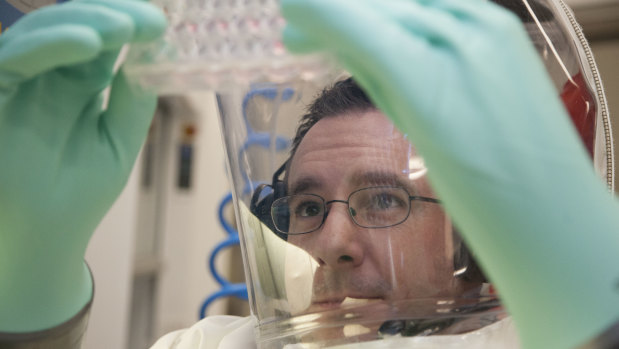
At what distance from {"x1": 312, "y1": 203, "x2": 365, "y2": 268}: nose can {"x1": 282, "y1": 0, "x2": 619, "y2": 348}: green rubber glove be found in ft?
0.71

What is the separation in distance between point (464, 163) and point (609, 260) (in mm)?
148

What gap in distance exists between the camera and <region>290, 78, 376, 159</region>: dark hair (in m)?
0.73

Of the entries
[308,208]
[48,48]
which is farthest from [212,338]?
[48,48]

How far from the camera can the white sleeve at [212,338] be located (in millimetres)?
777

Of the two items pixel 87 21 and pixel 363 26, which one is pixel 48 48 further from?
pixel 363 26

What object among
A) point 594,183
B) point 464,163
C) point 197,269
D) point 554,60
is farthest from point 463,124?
point 197,269

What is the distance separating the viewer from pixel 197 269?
10.2 ft

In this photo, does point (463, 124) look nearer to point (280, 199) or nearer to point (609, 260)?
point (609, 260)

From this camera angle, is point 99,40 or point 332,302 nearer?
point 99,40

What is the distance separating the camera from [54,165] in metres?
0.54

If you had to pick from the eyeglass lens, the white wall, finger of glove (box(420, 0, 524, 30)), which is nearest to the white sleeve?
the eyeglass lens

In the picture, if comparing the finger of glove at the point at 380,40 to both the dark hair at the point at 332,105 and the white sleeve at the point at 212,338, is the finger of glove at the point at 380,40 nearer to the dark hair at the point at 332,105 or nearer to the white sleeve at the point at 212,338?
the dark hair at the point at 332,105

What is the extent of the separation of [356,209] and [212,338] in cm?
32

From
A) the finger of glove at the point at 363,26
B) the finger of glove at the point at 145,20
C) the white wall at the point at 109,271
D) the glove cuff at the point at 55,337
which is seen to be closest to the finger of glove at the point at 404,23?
the finger of glove at the point at 363,26
